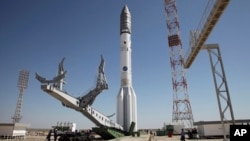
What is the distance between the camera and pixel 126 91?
138 ft

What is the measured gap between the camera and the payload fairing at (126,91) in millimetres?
40969

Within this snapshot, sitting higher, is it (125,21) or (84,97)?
(125,21)

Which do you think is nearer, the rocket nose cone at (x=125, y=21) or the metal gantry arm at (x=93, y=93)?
the metal gantry arm at (x=93, y=93)

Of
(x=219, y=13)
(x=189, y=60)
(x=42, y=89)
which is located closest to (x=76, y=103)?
(x=42, y=89)

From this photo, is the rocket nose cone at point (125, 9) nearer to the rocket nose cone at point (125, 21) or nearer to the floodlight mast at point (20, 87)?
the rocket nose cone at point (125, 21)

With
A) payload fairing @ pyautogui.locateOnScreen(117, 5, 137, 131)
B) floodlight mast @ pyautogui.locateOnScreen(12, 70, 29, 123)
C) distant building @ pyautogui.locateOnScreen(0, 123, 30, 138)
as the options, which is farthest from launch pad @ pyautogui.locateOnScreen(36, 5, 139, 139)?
floodlight mast @ pyautogui.locateOnScreen(12, 70, 29, 123)

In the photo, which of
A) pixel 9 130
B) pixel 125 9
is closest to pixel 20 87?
pixel 9 130

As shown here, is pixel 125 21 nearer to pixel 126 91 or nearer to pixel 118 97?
pixel 126 91

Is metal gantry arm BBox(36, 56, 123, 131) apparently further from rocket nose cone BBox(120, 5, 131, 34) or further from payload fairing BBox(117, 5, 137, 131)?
rocket nose cone BBox(120, 5, 131, 34)

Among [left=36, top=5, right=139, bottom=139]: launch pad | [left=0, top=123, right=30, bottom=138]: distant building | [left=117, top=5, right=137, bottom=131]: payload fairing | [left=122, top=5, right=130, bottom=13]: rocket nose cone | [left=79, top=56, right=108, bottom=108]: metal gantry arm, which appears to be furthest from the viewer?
[left=122, top=5, right=130, bottom=13]: rocket nose cone

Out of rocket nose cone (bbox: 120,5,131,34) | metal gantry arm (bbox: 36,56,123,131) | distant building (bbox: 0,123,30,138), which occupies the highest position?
rocket nose cone (bbox: 120,5,131,34)

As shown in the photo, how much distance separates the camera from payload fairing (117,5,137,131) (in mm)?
40969

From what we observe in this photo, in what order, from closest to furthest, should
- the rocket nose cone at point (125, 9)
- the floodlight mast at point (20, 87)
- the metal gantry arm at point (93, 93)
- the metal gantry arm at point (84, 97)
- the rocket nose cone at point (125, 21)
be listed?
the metal gantry arm at point (84, 97), the metal gantry arm at point (93, 93), the rocket nose cone at point (125, 21), the rocket nose cone at point (125, 9), the floodlight mast at point (20, 87)

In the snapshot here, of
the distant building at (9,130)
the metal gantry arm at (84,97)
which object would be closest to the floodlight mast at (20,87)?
the distant building at (9,130)
